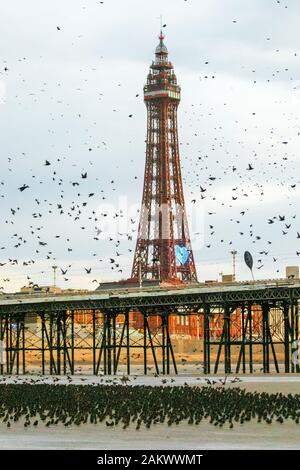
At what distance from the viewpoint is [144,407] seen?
53375 millimetres

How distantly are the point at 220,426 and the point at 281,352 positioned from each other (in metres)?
117

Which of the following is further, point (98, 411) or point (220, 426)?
point (98, 411)

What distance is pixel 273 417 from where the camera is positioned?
162 ft

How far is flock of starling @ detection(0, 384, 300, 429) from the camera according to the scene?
161ft

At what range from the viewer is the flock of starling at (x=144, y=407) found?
49094mm
